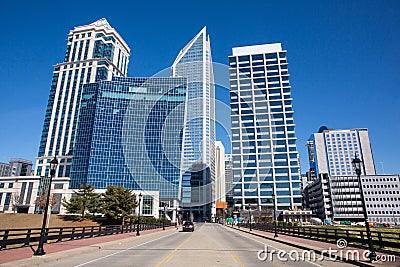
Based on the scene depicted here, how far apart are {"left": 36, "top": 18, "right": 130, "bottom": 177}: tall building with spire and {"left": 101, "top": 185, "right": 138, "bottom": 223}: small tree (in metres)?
96.1

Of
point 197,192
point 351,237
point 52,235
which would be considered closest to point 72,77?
point 197,192

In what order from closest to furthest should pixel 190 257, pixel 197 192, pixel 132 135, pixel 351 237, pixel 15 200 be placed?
pixel 190 257 < pixel 351 237 < pixel 15 200 < pixel 132 135 < pixel 197 192

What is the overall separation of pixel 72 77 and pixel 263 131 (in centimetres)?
11253

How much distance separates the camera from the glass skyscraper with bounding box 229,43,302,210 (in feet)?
411

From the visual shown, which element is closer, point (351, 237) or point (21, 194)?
point (351, 237)

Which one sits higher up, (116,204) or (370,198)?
(370,198)

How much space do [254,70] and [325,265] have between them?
465ft

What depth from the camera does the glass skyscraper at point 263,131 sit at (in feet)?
411

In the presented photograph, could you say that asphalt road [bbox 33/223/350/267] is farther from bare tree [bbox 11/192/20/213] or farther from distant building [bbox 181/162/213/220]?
distant building [bbox 181/162/213/220]

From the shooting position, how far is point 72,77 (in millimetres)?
158000

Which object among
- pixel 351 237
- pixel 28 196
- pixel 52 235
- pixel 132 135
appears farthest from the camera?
pixel 132 135

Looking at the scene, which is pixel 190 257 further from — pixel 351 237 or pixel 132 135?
pixel 132 135

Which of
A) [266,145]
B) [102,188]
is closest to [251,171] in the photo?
[266,145]

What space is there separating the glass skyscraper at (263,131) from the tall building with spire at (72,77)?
249ft
